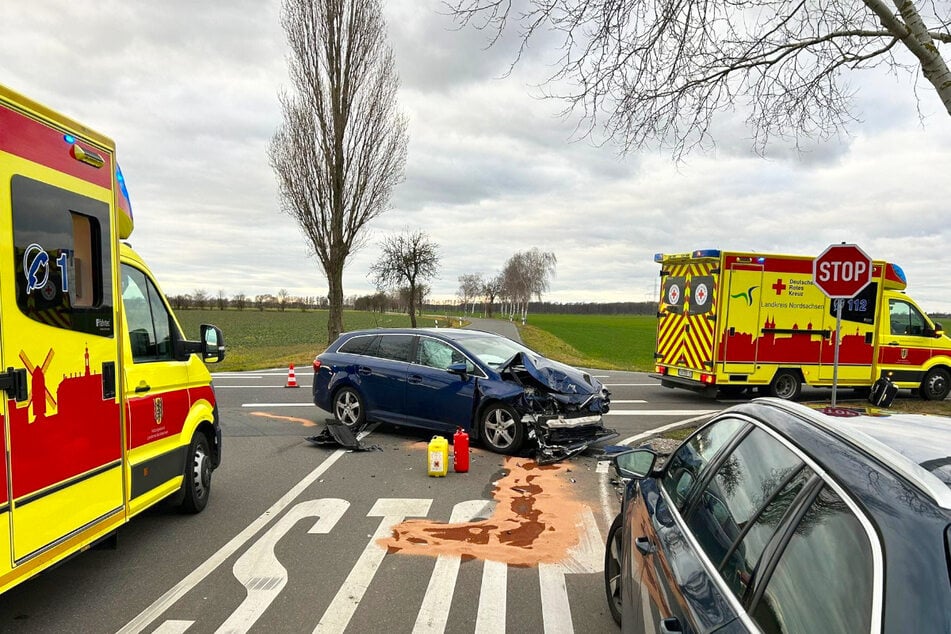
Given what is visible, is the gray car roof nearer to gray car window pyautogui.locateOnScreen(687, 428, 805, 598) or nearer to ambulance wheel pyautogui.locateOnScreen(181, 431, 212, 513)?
gray car window pyautogui.locateOnScreen(687, 428, 805, 598)

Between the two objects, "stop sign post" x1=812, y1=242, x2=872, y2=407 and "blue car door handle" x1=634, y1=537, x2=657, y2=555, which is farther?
"stop sign post" x1=812, y1=242, x2=872, y2=407

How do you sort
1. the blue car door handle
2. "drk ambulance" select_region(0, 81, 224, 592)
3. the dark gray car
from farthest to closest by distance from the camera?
"drk ambulance" select_region(0, 81, 224, 592) < the blue car door handle < the dark gray car

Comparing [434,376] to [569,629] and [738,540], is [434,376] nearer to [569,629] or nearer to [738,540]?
[569,629]

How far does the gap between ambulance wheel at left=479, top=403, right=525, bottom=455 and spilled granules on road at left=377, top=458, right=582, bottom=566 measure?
4.26 ft

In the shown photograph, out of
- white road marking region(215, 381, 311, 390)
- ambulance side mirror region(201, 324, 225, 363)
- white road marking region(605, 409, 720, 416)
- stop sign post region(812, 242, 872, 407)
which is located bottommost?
white road marking region(215, 381, 311, 390)

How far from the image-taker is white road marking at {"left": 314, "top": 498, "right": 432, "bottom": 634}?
→ 3.67m

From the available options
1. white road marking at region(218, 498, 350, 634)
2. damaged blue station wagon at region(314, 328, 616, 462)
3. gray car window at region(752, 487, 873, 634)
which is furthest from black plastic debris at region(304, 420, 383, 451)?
gray car window at region(752, 487, 873, 634)

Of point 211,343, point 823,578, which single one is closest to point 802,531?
point 823,578

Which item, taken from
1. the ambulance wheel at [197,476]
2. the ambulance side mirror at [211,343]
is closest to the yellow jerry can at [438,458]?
the ambulance wheel at [197,476]

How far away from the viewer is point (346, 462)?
24.7 feet

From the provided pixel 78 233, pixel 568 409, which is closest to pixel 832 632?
pixel 78 233

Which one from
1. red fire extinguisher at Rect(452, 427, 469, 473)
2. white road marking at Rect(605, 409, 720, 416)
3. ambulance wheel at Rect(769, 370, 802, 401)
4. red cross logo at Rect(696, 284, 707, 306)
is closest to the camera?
red fire extinguisher at Rect(452, 427, 469, 473)

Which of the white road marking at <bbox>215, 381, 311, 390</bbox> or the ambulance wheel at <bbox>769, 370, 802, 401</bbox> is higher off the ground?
the ambulance wheel at <bbox>769, 370, 802, 401</bbox>

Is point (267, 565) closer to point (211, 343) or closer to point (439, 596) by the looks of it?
point (439, 596)
